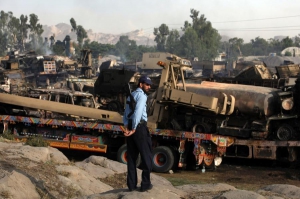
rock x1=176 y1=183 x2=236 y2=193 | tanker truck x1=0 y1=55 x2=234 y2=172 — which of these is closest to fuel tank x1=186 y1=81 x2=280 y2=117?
tanker truck x1=0 y1=55 x2=234 y2=172

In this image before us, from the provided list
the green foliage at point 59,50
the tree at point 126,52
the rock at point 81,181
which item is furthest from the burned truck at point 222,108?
the tree at point 126,52

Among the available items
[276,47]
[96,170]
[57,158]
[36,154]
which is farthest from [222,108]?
[276,47]

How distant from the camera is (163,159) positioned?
15148mm

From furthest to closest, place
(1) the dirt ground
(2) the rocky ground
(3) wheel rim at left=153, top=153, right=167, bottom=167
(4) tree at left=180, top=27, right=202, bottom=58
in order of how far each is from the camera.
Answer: (4) tree at left=180, top=27, right=202, bottom=58
(3) wheel rim at left=153, top=153, right=167, bottom=167
(1) the dirt ground
(2) the rocky ground

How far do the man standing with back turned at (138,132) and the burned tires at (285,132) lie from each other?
8374 millimetres

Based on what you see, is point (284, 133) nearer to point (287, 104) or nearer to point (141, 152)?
point (287, 104)

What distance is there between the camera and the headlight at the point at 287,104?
14.6 m

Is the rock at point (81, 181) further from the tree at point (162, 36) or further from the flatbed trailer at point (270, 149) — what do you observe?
the tree at point (162, 36)

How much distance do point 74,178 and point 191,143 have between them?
20.7 ft

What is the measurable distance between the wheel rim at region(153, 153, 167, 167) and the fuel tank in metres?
2.36

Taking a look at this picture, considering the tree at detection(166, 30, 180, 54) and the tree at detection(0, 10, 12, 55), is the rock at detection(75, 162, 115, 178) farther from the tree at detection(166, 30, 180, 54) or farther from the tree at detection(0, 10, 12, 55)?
the tree at detection(0, 10, 12, 55)

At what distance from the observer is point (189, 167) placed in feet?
51.3

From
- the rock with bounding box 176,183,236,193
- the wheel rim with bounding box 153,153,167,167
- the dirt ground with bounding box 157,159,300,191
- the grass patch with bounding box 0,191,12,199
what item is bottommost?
the dirt ground with bounding box 157,159,300,191

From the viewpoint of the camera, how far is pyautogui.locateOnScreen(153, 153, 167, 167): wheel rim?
1508 centimetres
